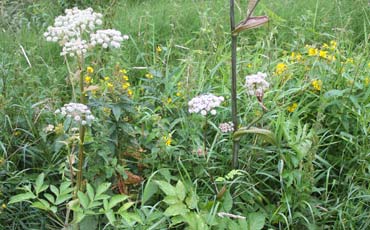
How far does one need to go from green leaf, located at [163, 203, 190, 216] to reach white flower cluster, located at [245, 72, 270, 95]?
556 mm

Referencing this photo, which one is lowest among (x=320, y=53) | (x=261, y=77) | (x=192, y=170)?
(x=192, y=170)

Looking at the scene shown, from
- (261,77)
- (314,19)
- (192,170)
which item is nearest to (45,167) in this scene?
(192,170)

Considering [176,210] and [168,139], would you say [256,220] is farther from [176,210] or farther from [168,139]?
[168,139]

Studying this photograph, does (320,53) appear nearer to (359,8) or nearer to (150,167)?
(150,167)

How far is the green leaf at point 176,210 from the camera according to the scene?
90.3 inches

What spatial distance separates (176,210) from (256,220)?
1.35ft

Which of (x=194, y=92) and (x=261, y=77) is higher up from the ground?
(x=261, y=77)

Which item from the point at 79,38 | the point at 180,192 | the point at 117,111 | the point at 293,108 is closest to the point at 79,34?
the point at 79,38

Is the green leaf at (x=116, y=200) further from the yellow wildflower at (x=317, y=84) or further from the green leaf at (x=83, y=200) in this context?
the yellow wildflower at (x=317, y=84)

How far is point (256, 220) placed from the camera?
2.54m

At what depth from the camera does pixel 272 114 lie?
3072 millimetres

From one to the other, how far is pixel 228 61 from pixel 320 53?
0.56 meters

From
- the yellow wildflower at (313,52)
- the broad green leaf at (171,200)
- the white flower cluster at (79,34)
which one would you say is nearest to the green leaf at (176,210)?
the broad green leaf at (171,200)

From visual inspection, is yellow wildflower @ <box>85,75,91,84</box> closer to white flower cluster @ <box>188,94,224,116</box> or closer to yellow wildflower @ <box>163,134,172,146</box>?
yellow wildflower @ <box>163,134,172,146</box>
